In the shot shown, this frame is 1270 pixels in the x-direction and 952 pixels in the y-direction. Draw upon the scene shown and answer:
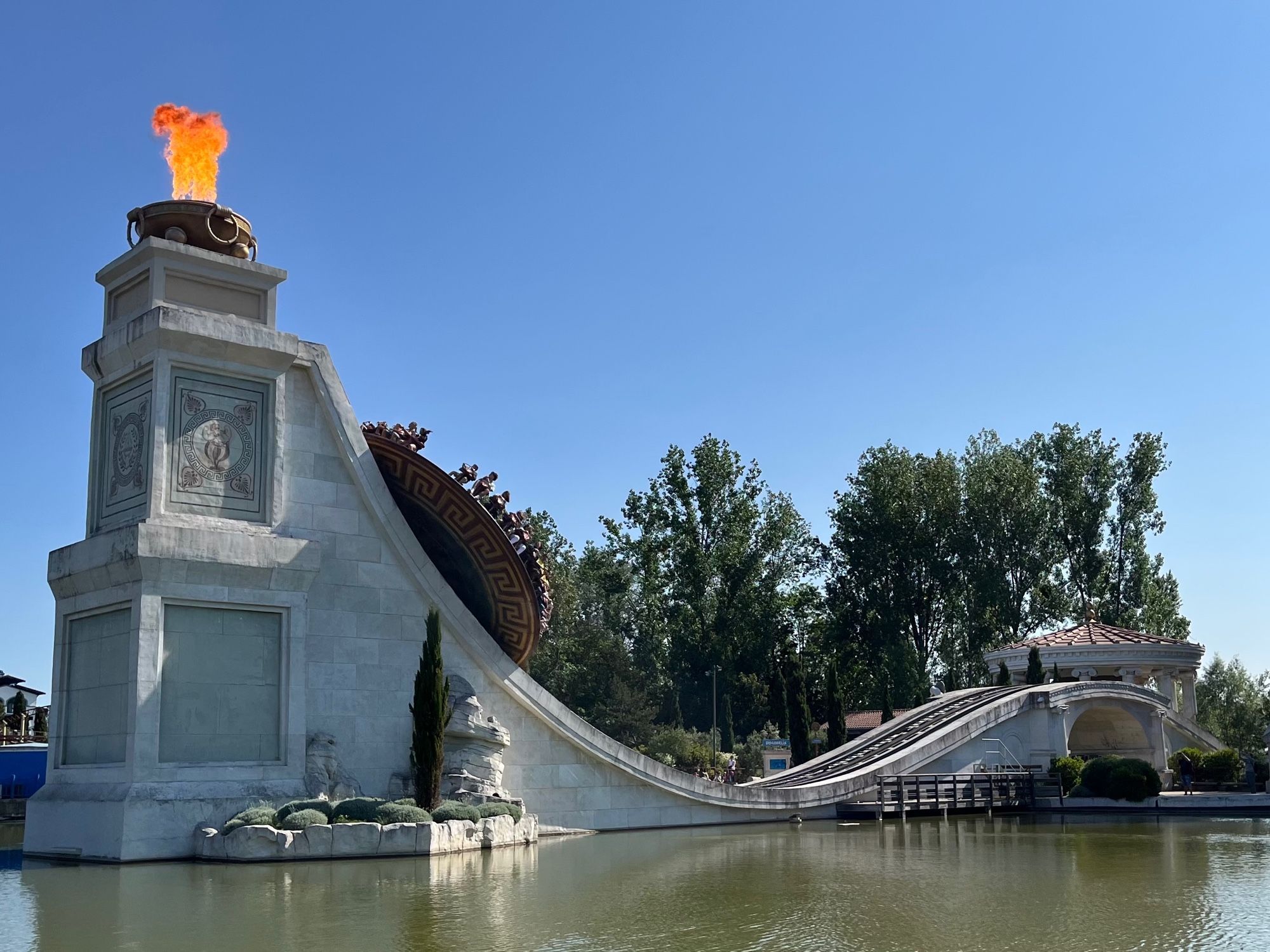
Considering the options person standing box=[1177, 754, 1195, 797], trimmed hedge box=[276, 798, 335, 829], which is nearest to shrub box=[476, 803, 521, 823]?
trimmed hedge box=[276, 798, 335, 829]

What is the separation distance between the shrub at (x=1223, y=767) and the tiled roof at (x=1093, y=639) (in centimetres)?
668

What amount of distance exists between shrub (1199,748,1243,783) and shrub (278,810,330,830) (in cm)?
2739

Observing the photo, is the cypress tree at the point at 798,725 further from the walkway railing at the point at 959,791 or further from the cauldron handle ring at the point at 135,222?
the cauldron handle ring at the point at 135,222

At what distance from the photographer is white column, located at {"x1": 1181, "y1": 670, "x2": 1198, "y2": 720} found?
44250 mm

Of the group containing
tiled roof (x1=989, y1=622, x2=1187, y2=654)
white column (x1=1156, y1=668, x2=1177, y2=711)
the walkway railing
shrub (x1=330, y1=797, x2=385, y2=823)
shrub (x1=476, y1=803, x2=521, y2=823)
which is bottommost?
the walkway railing

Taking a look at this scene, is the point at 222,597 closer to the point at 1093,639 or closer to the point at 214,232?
the point at 214,232

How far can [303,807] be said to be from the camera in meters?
18.6

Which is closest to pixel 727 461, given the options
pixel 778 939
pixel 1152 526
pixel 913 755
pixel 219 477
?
pixel 1152 526

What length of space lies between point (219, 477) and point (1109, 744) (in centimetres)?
3174

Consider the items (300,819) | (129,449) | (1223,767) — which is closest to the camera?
(300,819)

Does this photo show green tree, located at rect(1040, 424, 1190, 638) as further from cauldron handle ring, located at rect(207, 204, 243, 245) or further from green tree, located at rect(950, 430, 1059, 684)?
cauldron handle ring, located at rect(207, 204, 243, 245)

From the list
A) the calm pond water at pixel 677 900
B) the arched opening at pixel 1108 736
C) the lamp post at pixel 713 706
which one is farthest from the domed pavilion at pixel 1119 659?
the calm pond water at pixel 677 900

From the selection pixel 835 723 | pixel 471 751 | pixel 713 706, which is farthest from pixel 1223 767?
pixel 713 706

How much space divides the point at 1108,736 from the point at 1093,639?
13.5ft
